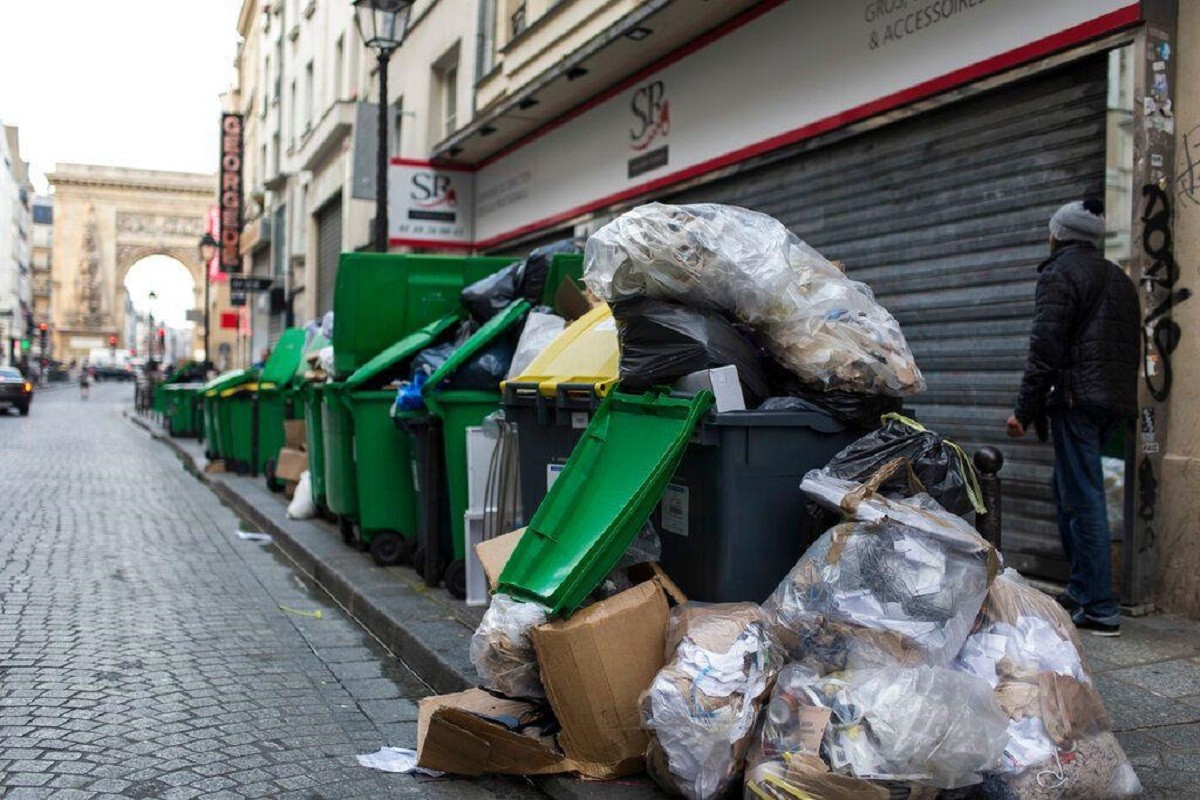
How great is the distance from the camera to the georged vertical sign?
38469 millimetres

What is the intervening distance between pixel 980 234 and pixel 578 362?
2.93 meters

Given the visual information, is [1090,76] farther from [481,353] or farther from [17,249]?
[17,249]

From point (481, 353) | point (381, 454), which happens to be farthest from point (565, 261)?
point (381, 454)

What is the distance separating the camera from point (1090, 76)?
6074 millimetres

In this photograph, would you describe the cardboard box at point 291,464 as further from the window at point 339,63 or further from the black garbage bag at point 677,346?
the window at point 339,63

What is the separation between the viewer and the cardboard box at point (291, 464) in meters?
10.7

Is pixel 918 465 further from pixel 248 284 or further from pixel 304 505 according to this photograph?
pixel 248 284

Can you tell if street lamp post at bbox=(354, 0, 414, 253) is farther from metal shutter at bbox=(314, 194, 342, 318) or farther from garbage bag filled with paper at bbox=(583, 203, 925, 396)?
metal shutter at bbox=(314, 194, 342, 318)

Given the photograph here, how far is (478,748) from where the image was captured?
363cm

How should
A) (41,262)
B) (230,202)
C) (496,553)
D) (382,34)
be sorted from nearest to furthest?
Answer: (496,553) < (382,34) < (230,202) < (41,262)

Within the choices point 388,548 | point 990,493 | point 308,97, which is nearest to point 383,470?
point 388,548

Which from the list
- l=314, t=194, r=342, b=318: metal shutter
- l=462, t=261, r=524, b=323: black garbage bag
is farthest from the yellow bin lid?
l=314, t=194, r=342, b=318: metal shutter

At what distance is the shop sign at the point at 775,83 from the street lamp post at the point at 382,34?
99.7 inches

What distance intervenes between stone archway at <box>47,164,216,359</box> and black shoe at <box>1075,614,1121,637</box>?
280ft
